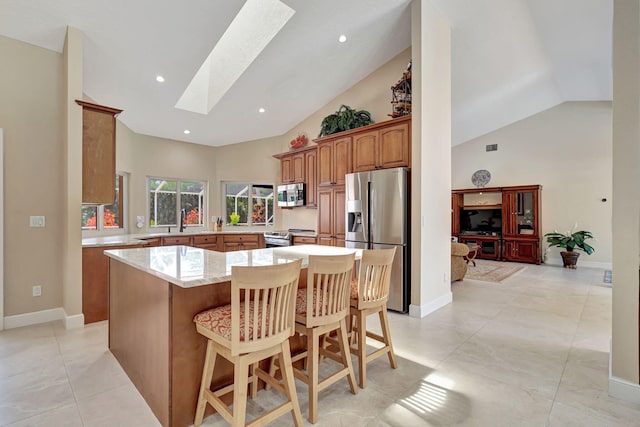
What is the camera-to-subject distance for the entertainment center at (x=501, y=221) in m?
7.50

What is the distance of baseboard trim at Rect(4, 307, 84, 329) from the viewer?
3.24 meters

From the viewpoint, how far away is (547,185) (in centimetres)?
754

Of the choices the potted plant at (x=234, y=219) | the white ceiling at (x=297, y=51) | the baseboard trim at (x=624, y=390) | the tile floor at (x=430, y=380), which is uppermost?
the white ceiling at (x=297, y=51)

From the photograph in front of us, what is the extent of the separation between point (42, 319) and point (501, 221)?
9.19 m

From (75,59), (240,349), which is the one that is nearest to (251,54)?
(75,59)

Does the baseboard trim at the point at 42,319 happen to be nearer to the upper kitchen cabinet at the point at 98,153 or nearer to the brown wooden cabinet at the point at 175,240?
the upper kitchen cabinet at the point at 98,153

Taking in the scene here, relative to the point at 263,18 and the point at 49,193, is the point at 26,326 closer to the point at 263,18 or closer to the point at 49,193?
the point at 49,193

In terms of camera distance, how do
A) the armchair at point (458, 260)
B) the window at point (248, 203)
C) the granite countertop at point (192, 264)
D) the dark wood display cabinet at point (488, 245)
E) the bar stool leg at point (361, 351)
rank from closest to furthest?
the granite countertop at point (192, 264)
the bar stool leg at point (361, 351)
the armchair at point (458, 260)
the window at point (248, 203)
the dark wood display cabinet at point (488, 245)

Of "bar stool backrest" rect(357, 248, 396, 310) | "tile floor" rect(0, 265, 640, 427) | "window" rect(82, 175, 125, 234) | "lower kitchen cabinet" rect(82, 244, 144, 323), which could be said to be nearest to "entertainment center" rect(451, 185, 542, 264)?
"tile floor" rect(0, 265, 640, 427)

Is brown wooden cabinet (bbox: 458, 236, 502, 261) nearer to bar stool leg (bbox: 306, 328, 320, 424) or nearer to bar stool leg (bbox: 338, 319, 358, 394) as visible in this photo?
bar stool leg (bbox: 338, 319, 358, 394)

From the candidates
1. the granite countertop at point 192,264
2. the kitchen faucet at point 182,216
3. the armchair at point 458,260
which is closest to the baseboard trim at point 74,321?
the granite countertop at point 192,264

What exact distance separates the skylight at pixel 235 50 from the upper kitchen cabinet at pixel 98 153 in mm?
1397

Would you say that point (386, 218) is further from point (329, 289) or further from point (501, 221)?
point (501, 221)

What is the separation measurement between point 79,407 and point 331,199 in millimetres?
3660
